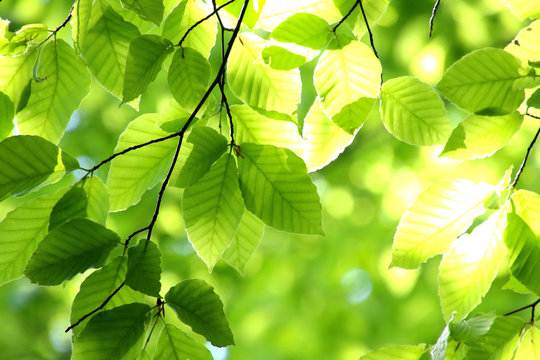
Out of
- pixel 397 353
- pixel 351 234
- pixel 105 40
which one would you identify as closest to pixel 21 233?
pixel 105 40

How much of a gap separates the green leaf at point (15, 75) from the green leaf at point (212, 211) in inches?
12.3

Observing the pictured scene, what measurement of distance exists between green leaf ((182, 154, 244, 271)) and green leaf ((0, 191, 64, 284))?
0.65ft

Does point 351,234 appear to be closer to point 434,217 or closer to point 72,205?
point 434,217

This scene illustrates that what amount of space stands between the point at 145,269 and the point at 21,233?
0.19 meters

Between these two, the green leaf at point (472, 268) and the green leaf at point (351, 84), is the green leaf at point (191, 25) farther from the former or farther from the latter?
the green leaf at point (472, 268)

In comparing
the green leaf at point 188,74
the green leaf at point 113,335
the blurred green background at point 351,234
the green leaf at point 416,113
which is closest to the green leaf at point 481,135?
the green leaf at point 416,113

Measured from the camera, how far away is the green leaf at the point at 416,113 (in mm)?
755

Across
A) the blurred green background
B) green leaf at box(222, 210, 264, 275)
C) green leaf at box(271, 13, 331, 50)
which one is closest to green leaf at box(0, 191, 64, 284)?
green leaf at box(222, 210, 264, 275)

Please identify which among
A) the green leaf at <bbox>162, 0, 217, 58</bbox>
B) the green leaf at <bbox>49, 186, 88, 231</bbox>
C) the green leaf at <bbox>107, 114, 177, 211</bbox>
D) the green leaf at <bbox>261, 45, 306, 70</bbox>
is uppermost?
the green leaf at <bbox>162, 0, 217, 58</bbox>

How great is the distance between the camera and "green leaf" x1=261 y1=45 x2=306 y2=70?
2.31ft

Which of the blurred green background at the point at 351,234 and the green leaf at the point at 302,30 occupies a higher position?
the green leaf at the point at 302,30

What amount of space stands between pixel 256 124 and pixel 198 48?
15cm

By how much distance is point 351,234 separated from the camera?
8.90 ft

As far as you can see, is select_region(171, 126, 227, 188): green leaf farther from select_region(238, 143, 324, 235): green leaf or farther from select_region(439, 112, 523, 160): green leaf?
select_region(439, 112, 523, 160): green leaf
